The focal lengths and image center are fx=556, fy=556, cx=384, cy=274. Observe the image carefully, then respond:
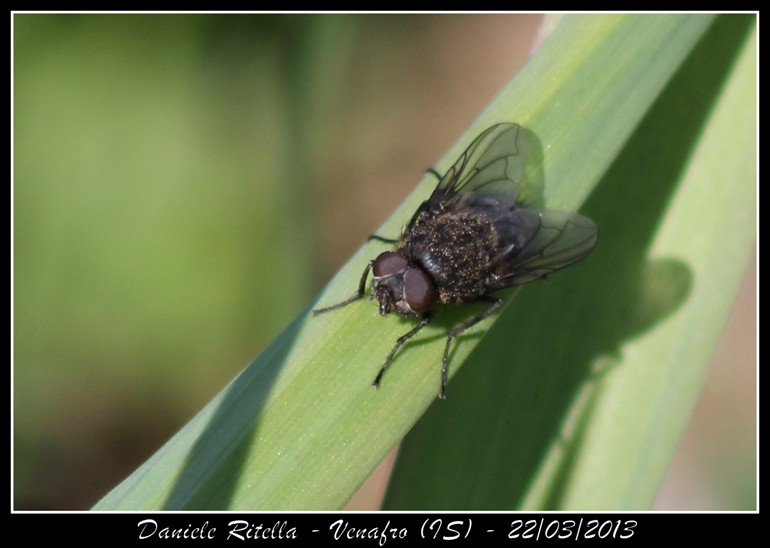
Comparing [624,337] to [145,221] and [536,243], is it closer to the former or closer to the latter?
[536,243]

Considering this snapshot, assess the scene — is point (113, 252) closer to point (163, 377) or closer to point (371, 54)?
point (163, 377)

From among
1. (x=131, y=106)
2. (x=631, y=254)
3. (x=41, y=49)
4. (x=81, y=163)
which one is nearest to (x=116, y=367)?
(x=81, y=163)

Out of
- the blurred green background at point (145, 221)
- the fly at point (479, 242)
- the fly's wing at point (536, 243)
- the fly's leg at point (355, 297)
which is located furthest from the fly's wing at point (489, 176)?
the blurred green background at point (145, 221)

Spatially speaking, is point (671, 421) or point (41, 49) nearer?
point (671, 421)

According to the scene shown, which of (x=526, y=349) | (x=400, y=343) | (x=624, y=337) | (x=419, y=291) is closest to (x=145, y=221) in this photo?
(x=419, y=291)

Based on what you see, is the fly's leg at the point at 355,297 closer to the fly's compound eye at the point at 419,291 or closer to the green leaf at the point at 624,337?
the fly's compound eye at the point at 419,291

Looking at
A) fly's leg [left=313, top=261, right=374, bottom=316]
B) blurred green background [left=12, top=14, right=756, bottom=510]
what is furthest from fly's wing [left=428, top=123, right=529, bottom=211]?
blurred green background [left=12, top=14, right=756, bottom=510]

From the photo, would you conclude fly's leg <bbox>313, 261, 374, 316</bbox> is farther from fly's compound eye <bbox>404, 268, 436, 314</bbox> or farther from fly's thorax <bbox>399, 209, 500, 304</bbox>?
fly's thorax <bbox>399, 209, 500, 304</bbox>
